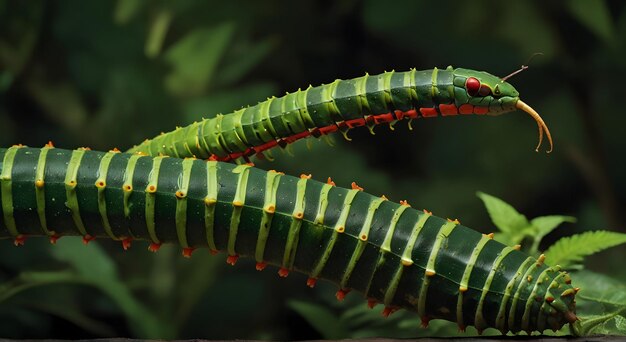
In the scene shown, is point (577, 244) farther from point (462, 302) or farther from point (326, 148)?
point (326, 148)

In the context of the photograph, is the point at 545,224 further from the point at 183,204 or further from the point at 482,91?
the point at 183,204

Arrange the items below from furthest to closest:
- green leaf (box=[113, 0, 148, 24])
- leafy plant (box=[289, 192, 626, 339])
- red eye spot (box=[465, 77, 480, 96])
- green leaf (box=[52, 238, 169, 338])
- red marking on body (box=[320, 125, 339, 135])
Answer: green leaf (box=[113, 0, 148, 24]) < green leaf (box=[52, 238, 169, 338]) < leafy plant (box=[289, 192, 626, 339]) < red marking on body (box=[320, 125, 339, 135]) < red eye spot (box=[465, 77, 480, 96])

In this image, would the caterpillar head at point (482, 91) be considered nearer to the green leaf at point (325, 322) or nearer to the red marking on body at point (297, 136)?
the red marking on body at point (297, 136)

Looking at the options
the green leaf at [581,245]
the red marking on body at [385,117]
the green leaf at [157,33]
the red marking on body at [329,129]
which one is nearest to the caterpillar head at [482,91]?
the red marking on body at [385,117]

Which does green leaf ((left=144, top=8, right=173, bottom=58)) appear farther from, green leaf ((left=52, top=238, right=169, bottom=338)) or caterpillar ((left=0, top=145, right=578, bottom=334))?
caterpillar ((left=0, top=145, right=578, bottom=334))

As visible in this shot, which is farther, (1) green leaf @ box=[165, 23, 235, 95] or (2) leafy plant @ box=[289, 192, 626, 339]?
(1) green leaf @ box=[165, 23, 235, 95]

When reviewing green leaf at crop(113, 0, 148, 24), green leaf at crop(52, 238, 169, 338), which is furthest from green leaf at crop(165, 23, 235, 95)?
green leaf at crop(52, 238, 169, 338)
